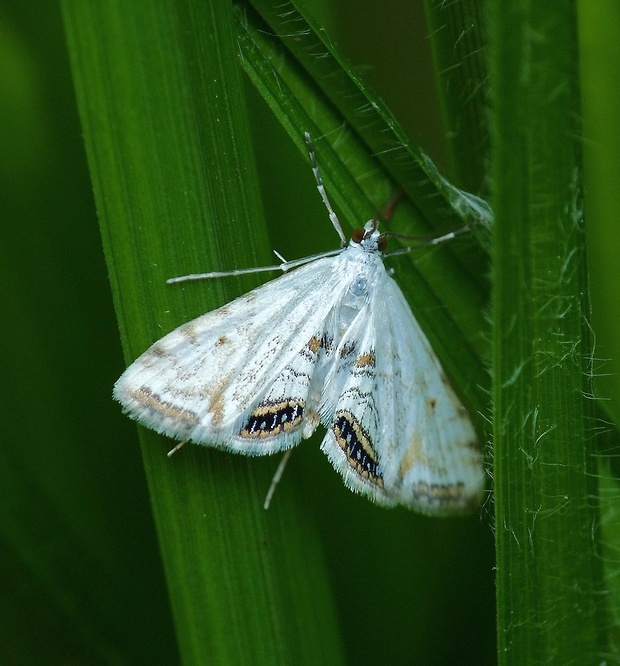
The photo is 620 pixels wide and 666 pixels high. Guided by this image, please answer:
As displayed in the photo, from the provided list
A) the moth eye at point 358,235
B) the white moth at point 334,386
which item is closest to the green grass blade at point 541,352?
the white moth at point 334,386

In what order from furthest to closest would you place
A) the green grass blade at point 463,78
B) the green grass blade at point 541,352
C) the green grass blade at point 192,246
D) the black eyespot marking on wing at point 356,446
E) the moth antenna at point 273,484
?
the black eyespot marking on wing at point 356,446, the moth antenna at point 273,484, the green grass blade at point 463,78, the green grass blade at point 192,246, the green grass blade at point 541,352

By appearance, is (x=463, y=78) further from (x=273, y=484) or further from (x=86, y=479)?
(x=86, y=479)

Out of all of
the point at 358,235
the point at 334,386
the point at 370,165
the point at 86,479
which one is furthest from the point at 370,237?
the point at 86,479

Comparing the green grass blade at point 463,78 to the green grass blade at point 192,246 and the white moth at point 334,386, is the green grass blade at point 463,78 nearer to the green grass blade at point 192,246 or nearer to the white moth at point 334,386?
the white moth at point 334,386

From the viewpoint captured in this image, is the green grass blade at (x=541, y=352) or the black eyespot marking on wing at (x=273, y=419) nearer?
the green grass blade at (x=541, y=352)

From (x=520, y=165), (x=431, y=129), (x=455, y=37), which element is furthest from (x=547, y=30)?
(x=431, y=129)

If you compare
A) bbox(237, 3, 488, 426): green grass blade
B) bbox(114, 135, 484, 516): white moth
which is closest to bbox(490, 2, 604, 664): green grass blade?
bbox(237, 3, 488, 426): green grass blade

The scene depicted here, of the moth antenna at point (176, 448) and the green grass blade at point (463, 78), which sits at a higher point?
the green grass blade at point (463, 78)

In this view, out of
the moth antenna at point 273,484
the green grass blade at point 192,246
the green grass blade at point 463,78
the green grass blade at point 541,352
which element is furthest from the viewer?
the moth antenna at point 273,484
